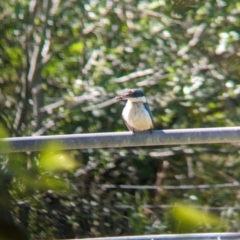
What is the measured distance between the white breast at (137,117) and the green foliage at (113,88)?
5.48ft

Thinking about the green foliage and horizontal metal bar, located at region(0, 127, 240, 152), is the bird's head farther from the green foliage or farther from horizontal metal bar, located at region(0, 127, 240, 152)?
horizontal metal bar, located at region(0, 127, 240, 152)

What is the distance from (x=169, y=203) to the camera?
18.5 ft

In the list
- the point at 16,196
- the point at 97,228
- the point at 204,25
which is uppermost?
the point at 16,196

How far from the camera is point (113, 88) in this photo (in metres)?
5.51

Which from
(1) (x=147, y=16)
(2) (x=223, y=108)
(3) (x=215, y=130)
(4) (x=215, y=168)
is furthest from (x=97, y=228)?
(3) (x=215, y=130)

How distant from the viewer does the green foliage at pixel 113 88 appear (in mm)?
5438

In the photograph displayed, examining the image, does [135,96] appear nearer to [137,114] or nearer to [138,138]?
[137,114]

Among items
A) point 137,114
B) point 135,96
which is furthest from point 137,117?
point 135,96

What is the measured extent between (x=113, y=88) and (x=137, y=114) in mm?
1829

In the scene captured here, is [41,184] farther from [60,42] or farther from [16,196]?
[60,42]

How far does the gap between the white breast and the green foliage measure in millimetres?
1671

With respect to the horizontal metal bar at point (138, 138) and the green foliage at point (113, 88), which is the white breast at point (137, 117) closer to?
the horizontal metal bar at point (138, 138)

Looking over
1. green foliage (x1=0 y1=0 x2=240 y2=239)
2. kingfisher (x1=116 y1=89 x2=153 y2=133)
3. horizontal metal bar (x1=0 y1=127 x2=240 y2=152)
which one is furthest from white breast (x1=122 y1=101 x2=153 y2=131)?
green foliage (x1=0 y1=0 x2=240 y2=239)

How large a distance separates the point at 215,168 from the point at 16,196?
489cm
